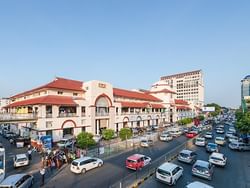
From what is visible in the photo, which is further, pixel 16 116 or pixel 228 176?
pixel 16 116

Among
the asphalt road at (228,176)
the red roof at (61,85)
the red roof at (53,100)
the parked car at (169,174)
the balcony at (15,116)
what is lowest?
the asphalt road at (228,176)

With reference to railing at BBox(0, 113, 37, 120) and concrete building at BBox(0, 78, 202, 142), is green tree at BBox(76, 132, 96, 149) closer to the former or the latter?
concrete building at BBox(0, 78, 202, 142)

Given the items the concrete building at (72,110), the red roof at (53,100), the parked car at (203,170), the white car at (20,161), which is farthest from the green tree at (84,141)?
the parked car at (203,170)

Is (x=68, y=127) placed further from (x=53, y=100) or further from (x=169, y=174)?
(x=169, y=174)

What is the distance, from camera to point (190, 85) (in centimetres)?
15038

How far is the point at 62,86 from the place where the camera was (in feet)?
126

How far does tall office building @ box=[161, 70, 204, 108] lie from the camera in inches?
5728

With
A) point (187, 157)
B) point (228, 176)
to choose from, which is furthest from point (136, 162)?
point (228, 176)

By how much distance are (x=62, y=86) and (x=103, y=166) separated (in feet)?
75.7

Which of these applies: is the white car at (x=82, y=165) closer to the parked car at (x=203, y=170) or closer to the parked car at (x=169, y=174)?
the parked car at (x=169, y=174)

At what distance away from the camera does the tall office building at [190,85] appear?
5728 inches

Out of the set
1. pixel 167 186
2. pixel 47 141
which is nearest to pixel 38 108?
pixel 47 141

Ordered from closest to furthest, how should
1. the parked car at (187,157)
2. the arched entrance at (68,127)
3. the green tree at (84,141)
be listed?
the parked car at (187,157) → the green tree at (84,141) → the arched entrance at (68,127)

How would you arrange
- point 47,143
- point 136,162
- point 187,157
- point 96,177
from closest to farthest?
point 96,177 < point 136,162 < point 187,157 < point 47,143
